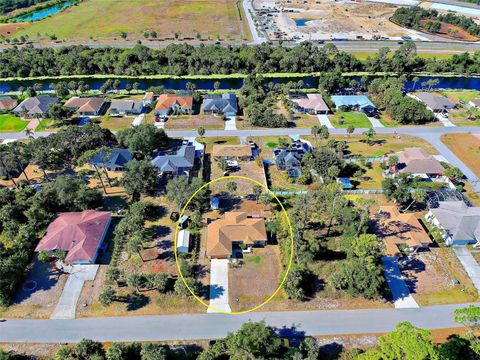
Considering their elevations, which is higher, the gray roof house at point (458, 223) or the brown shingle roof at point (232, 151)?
the brown shingle roof at point (232, 151)

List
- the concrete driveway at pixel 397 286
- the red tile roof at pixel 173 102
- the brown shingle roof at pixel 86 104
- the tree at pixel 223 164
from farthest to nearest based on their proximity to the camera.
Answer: the red tile roof at pixel 173 102
the brown shingle roof at pixel 86 104
the tree at pixel 223 164
the concrete driveway at pixel 397 286

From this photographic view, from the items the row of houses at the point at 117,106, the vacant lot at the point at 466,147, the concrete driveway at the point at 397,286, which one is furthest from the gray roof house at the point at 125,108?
the vacant lot at the point at 466,147

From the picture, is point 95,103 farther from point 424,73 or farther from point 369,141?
point 424,73

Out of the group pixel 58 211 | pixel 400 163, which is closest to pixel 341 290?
pixel 400 163

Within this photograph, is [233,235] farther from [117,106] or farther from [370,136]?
[117,106]

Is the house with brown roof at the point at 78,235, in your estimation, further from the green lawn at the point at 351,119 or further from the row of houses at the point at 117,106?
the green lawn at the point at 351,119

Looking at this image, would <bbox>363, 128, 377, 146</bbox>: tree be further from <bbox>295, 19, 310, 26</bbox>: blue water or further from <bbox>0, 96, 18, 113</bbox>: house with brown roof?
<bbox>295, 19, 310, 26</bbox>: blue water

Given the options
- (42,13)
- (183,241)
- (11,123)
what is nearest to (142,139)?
(183,241)
